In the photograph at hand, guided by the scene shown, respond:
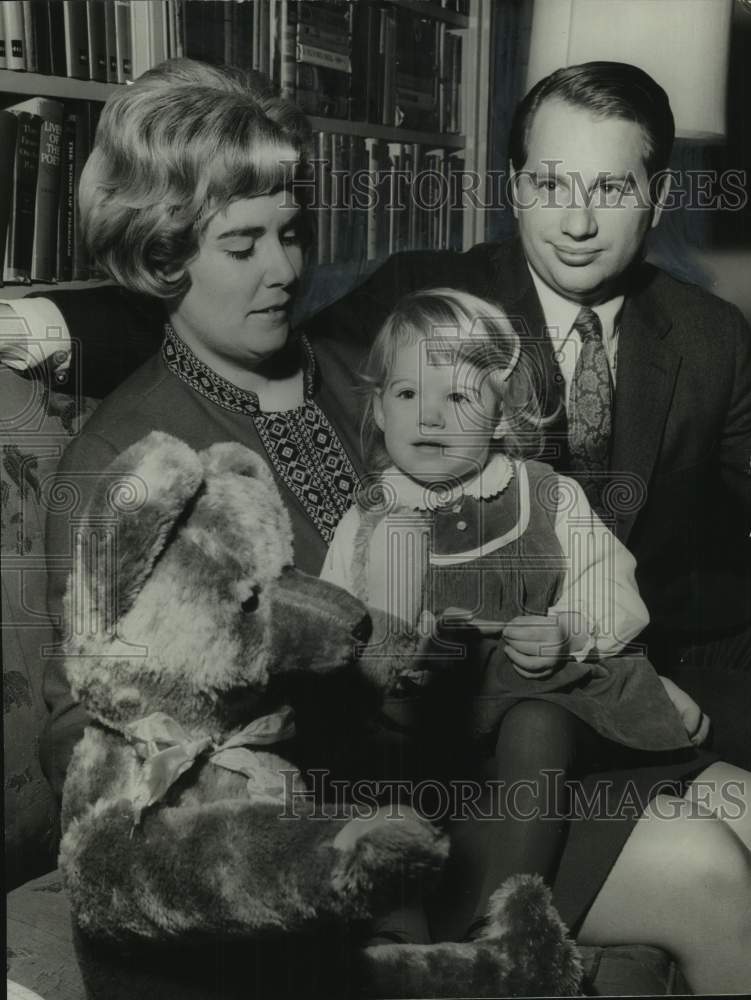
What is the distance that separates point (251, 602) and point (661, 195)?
81 cm

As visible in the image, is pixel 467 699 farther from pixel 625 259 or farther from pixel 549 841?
pixel 625 259

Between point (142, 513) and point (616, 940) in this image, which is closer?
point (142, 513)

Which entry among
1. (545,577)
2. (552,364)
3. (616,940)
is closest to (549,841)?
(616,940)

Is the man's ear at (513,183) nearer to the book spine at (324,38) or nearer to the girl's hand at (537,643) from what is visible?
the book spine at (324,38)

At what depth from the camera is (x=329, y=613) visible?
5.30 ft

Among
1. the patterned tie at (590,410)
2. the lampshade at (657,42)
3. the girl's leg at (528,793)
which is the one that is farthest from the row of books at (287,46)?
the girl's leg at (528,793)

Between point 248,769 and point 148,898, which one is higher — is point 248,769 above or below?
above

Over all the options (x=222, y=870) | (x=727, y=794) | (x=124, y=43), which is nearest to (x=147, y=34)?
(x=124, y=43)

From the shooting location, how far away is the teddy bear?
159 centimetres

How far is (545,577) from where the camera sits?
5.36ft

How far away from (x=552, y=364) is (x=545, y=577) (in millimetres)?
301

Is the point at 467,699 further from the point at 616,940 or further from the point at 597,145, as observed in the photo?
the point at 597,145

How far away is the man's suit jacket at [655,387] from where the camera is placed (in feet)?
5.31

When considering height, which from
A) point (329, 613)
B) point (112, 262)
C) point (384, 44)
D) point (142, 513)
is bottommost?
point (329, 613)
